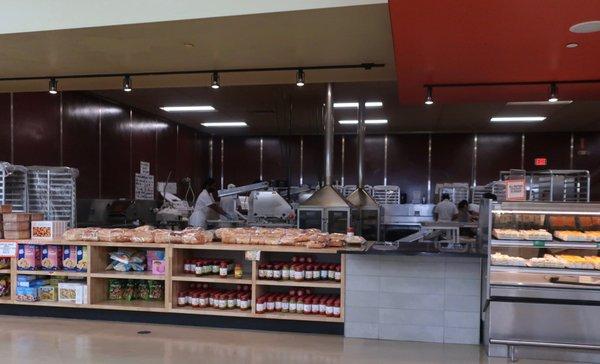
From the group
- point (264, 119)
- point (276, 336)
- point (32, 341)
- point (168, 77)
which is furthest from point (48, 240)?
point (264, 119)

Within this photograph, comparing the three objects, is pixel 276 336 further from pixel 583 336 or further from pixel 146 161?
pixel 146 161

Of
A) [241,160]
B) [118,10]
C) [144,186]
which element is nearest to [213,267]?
[118,10]

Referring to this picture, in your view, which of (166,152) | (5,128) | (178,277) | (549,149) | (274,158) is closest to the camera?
(178,277)

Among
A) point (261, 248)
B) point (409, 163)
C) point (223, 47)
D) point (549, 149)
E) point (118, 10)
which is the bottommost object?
point (261, 248)

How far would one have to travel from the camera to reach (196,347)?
432 centimetres

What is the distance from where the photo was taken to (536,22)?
3.28 meters

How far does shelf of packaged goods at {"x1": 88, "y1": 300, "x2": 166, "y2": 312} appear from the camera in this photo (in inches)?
196

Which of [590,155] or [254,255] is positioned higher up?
[590,155]

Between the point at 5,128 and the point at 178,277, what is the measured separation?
402 cm

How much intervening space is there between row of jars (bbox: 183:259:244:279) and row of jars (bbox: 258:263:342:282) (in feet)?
0.93

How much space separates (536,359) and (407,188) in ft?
29.4

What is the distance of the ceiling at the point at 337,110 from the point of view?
820 cm

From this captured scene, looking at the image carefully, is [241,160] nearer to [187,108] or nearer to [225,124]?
[225,124]

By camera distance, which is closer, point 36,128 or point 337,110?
point 36,128
